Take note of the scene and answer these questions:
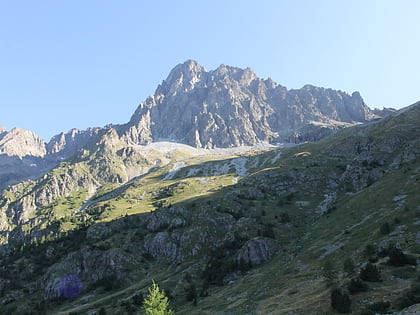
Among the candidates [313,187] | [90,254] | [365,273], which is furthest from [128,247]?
[365,273]

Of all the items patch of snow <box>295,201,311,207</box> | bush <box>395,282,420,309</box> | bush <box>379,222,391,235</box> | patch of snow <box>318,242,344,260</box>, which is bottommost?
patch of snow <box>318,242,344,260</box>

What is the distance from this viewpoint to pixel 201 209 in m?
140

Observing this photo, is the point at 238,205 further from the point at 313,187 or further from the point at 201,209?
the point at 313,187

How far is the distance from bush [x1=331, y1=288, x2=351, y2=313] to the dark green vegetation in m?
0.14

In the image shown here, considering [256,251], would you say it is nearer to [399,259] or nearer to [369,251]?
[369,251]

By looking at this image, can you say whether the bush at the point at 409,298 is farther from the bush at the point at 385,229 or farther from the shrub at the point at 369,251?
the bush at the point at 385,229

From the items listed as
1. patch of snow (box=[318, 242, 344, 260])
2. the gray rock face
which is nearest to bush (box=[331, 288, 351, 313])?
patch of snow (box=[318, 242, 344, 260])

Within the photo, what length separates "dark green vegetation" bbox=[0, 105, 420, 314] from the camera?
40.1 meters

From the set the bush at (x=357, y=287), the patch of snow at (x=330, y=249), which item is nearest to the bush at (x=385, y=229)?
the patch of snow at (x=330, y=249)

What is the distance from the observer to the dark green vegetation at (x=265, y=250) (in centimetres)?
4006

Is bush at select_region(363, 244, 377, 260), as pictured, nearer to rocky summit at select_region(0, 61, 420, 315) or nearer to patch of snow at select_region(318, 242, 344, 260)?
rocky summit at select_region(0, 61, 420, 315)

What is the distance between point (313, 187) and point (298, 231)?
5758 centimetres

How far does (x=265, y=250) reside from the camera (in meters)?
83.7

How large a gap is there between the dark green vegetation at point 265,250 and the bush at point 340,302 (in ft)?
0.47
